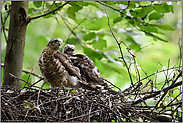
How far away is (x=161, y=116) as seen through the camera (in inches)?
71.3

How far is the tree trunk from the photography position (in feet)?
7.64

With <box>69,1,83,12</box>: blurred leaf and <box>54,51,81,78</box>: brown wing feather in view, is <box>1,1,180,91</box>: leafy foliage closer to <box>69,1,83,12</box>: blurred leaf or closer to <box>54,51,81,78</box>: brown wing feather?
<box>69,1,83,12</box>: blurred leaf

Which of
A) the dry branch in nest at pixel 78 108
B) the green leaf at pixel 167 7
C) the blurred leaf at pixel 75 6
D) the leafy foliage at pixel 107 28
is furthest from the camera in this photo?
the blurred leaf at pixel 75 6

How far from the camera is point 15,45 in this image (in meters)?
2.36

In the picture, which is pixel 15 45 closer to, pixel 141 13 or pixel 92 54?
pixel 92 54

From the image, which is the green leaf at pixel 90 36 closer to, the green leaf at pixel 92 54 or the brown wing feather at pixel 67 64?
the green leaf at pixel 92 54

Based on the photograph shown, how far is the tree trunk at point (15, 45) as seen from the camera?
7.64ft

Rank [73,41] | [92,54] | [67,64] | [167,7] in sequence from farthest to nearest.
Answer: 1. [73,41]
2. [92,54]
3. [67,64]
4. [167,7]

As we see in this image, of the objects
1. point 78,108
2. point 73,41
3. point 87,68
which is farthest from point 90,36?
point 78,108

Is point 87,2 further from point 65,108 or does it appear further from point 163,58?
point 163,58

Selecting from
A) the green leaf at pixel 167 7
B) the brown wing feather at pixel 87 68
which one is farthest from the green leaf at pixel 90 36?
the green leaf at pixel 167 7

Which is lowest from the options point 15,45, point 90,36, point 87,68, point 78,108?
point 78,108

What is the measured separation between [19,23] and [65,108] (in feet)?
4.22

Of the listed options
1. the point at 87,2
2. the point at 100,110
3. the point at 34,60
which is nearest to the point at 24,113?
the point at 100,110
